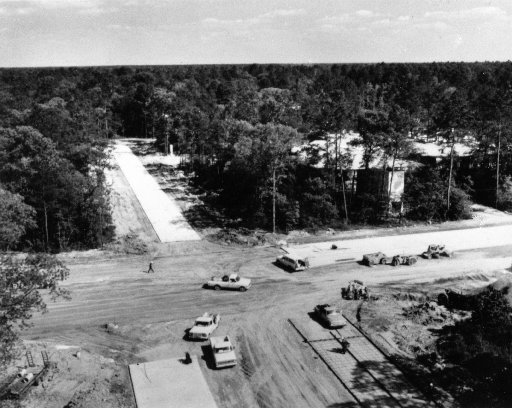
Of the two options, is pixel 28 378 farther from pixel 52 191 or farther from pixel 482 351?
pixel 482 351

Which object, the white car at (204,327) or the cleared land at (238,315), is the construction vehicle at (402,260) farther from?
the white car at (204,327)

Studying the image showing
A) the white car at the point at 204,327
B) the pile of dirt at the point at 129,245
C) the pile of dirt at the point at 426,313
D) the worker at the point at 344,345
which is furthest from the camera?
the pile of dirt at the point at 129,245

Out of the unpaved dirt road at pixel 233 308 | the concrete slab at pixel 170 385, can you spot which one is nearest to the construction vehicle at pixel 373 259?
the unpaved dirt road at pixel 233 308

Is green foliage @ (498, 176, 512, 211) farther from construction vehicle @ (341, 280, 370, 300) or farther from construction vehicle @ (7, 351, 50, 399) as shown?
construction vehicle @ (7, 351, 50, 399)

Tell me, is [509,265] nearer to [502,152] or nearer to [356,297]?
[356,297]

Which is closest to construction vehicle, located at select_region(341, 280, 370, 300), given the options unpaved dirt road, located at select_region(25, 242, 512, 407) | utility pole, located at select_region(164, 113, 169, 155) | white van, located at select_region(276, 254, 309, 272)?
unpaved dirt road, located at select_region(25, 242, 512, 407)
